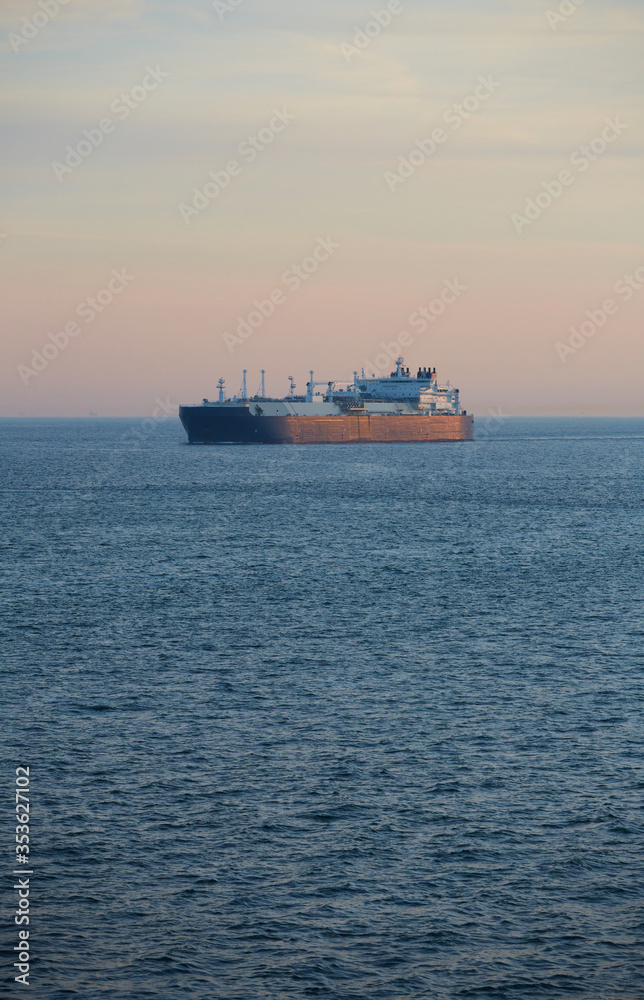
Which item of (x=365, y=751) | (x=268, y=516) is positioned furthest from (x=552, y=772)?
(x=268, y=516)

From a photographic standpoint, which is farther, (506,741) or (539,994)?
(506,741)

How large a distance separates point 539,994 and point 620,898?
3523mm

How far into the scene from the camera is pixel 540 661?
36094 mm

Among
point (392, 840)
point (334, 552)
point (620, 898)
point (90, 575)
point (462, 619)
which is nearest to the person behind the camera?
point (620, 898)

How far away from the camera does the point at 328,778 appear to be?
2495 cm

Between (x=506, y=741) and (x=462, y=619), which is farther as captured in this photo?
(x=462, y=619)

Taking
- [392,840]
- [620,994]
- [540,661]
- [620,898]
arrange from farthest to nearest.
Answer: [540,661] < [392,840] < [620,898] < [620,994]

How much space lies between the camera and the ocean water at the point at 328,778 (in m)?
17.7

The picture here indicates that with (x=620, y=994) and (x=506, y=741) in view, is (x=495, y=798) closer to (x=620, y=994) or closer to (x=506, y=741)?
(x=506, y=741)

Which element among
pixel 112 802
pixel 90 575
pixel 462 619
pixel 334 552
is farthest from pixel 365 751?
pixel 334 552

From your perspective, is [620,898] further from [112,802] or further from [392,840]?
Result: [112,802]

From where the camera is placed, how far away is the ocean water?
58.0ft

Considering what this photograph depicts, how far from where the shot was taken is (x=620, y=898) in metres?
19.5

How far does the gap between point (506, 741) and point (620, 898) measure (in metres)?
8.27
